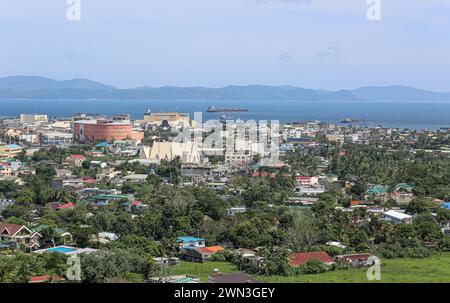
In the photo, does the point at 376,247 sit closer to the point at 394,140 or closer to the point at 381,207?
the point at 381,207

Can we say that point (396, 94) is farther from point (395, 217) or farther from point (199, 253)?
point (199, 253)

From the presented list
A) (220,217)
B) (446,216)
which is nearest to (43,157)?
(220,217)

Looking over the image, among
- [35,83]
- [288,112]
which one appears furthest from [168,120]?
[35,83]

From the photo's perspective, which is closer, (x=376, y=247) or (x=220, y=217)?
(x=376, y=247)

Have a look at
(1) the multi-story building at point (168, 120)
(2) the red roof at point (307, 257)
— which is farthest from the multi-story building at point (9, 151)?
(2) the red roof at point (307, 257)
